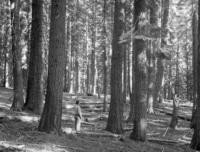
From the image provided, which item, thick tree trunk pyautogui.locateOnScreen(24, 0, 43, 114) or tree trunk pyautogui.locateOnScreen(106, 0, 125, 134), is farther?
thick tree trunk pyautogui.locateOnScreen(24, 0, 43, 114)

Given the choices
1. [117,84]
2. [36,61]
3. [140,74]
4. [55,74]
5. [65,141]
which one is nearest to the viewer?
[65,141]

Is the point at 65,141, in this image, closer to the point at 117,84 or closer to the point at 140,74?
the point at 140,74

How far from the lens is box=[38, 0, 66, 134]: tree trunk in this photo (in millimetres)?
→ 9969

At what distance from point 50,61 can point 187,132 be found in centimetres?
1043

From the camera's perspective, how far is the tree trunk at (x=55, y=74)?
392 inches

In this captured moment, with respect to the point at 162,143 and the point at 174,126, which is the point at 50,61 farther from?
the point at 174,126

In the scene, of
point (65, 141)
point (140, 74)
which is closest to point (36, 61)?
point (140, 74)

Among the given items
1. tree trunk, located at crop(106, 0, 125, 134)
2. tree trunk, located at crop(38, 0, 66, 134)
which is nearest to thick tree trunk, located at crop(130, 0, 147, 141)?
tree trunk, located at crop(106, 0, 125, 134)

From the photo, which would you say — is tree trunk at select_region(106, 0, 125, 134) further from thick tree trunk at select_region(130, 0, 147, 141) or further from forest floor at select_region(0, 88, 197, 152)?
thick tree trunk at select_region(130, 0, 147, 141)

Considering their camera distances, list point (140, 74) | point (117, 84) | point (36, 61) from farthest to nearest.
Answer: point (36, 61), point (117, 84), point (140, 74)

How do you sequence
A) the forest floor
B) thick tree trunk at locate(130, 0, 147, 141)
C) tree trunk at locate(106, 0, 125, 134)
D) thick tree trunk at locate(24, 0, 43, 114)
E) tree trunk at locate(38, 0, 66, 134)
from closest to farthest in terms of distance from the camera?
the forest floor → tree trunk at locate(38, 0, 66, 134) → thick tree trunk at locate(130, 0, 147, 141) → tree trunk at locate(106, 0, 125, 134) → thick tree trunk at locate(24, 0, 43, 114)

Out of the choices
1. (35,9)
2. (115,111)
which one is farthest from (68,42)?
(115,111)

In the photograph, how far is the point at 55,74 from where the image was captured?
32.8 feet

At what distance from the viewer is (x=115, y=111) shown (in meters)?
13.2
